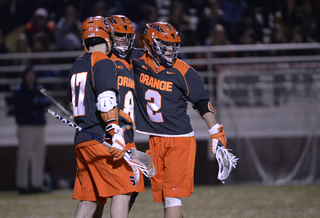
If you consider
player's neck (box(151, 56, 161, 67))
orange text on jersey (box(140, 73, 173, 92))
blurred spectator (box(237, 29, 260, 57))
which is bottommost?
orange text on jersey (box(140, 73, 173, 92))

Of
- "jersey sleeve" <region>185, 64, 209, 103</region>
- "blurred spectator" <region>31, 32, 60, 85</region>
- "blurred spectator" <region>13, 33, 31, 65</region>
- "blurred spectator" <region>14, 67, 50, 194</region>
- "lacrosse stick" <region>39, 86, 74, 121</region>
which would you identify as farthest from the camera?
"blurred spectator" <region>31, 32, 60, 85</region>

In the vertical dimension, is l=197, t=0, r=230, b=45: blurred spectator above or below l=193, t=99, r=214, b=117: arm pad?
above

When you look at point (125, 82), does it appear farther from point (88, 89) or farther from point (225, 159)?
point (225, 159)

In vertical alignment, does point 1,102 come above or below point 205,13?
below

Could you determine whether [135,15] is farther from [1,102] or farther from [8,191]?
[8,191]

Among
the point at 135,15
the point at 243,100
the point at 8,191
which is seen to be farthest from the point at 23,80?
the point at 243,100

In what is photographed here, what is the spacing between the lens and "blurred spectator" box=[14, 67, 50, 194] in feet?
24.3

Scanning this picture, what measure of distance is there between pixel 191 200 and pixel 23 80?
12.1ft

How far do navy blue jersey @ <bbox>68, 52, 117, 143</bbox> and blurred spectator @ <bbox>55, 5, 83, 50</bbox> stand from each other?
6052 millimetres

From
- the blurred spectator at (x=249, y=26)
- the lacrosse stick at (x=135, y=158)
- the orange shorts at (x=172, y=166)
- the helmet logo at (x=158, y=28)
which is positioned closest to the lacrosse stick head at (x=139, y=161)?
the lacrosse stick at (x=135, y=158)

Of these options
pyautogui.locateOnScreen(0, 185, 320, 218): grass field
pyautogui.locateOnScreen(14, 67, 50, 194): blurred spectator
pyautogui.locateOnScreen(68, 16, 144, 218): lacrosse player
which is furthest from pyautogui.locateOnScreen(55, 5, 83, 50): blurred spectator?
pyautogui.locateOnScreen(68, 16, 144, 218): lacrosse player

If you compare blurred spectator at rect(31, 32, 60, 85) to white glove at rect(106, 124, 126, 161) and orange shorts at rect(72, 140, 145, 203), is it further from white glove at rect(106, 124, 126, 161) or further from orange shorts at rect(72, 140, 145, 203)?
white glove at rect(106, 124, 126, 161)

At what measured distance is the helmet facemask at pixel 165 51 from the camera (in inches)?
141

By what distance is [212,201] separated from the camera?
6133mm
